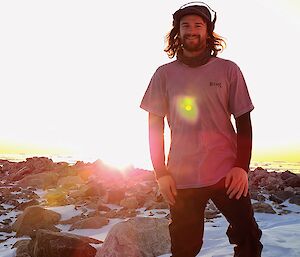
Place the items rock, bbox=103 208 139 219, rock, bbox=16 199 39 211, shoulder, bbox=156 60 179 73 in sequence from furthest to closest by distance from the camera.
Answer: rock, bbox=16 199 39 211, rock, bbox=103 208 139 219, shoulder, bbox=156 60 179 73

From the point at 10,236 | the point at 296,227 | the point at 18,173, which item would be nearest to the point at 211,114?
the point at 296,227

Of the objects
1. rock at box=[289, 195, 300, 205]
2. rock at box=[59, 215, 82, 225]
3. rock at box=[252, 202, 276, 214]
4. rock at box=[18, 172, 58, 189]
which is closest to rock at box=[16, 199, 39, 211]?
rock at box=[59, 215, 82, 225]

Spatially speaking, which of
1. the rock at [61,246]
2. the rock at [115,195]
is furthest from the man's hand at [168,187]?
the rock at [115,195]

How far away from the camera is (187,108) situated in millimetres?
3734

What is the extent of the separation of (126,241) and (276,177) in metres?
9.56

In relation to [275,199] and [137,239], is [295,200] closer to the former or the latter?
[275,199]

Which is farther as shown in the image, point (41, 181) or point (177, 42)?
point (41, 181)

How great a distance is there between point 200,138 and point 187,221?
0.75m

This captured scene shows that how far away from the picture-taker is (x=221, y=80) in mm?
3604

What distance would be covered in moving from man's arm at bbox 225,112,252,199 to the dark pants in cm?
11

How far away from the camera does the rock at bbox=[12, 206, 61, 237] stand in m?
8.41

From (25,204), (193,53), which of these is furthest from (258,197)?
(193,53)

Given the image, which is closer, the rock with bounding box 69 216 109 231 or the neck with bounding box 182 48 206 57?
the neck with bounding box 182 48 206 57

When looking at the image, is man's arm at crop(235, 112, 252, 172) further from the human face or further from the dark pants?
the human face
